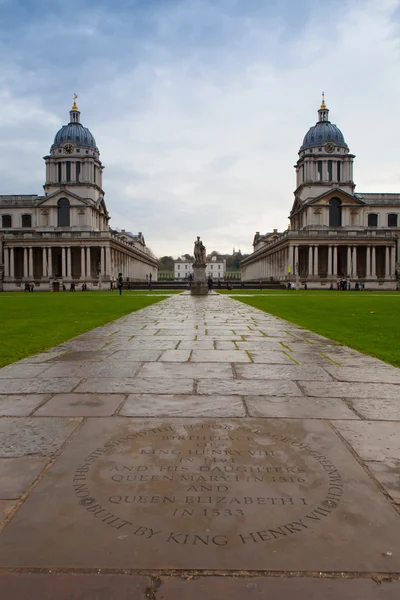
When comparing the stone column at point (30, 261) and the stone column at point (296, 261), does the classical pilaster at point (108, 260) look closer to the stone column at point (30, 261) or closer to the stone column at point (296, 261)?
the stone column at point (30, 261)

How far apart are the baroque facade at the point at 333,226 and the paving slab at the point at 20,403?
66.5 m

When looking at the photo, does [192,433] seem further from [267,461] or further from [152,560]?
[152,560]

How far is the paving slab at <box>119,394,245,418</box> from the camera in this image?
13.7ft

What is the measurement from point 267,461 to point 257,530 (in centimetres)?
85

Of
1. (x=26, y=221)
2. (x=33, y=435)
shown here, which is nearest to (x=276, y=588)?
(x=33, y=435)

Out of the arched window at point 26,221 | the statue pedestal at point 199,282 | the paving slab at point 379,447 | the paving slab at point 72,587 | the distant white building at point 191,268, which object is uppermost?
the arched window at point 26,221

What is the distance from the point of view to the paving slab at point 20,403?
422 cm

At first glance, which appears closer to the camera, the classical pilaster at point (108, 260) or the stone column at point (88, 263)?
the classical pilaster at point (108, 260)

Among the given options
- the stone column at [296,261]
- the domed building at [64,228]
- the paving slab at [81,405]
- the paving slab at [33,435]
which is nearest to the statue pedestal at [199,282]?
the domed building at [64,228]

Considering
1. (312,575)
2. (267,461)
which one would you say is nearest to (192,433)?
(267,461)

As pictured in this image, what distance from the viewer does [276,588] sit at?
6.04ft

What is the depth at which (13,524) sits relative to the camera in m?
2.28

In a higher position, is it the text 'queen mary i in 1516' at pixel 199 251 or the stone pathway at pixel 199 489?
the text 'queen mary i in 1516' at pixel 199 251

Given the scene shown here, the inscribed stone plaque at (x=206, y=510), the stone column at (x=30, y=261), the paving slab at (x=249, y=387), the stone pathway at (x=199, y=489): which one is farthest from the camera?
the stone column at (x=30, y=261)
